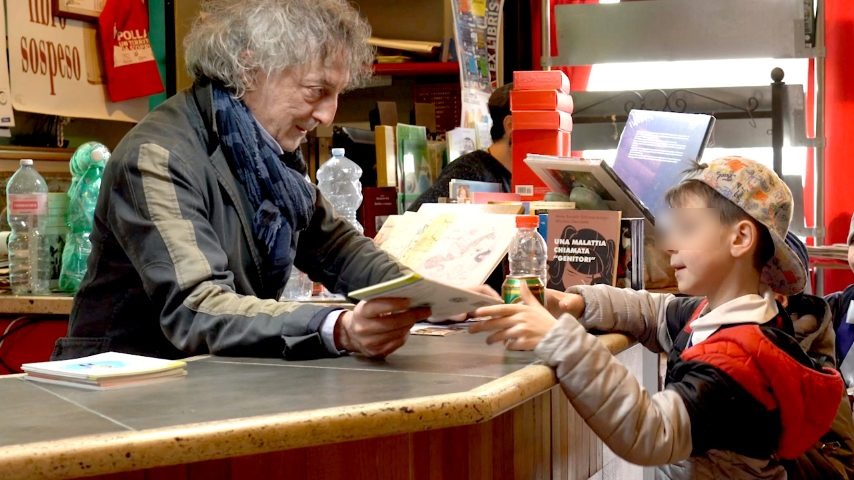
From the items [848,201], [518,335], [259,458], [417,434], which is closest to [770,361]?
[518,335]

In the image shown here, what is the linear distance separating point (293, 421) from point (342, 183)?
99.9 inches

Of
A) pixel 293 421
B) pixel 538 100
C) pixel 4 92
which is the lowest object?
pixel 293 421

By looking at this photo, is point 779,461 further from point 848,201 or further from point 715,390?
point 848,201

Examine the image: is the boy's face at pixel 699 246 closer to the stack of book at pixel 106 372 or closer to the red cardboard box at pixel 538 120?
the stack of book at pixel 106 372

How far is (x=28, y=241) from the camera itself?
3.38 metres

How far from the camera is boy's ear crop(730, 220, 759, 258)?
180 cm

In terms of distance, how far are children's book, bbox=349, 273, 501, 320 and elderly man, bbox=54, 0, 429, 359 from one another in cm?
4

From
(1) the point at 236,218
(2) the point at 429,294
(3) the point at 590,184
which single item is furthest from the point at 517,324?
(3) the point at 590,184

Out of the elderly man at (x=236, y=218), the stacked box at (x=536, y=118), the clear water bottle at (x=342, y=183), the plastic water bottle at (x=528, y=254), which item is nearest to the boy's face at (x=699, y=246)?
the elderly man at (x=236, y=218)

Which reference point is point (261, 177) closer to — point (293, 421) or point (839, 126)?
point (293, 421)

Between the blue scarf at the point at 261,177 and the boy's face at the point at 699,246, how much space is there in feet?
2.63

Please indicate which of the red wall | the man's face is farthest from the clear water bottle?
the red wall

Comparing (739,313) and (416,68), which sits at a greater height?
(416,68)

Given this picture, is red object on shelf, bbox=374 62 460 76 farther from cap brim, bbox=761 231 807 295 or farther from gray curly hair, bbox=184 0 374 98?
cap brim, bbox=761 231 807 295
